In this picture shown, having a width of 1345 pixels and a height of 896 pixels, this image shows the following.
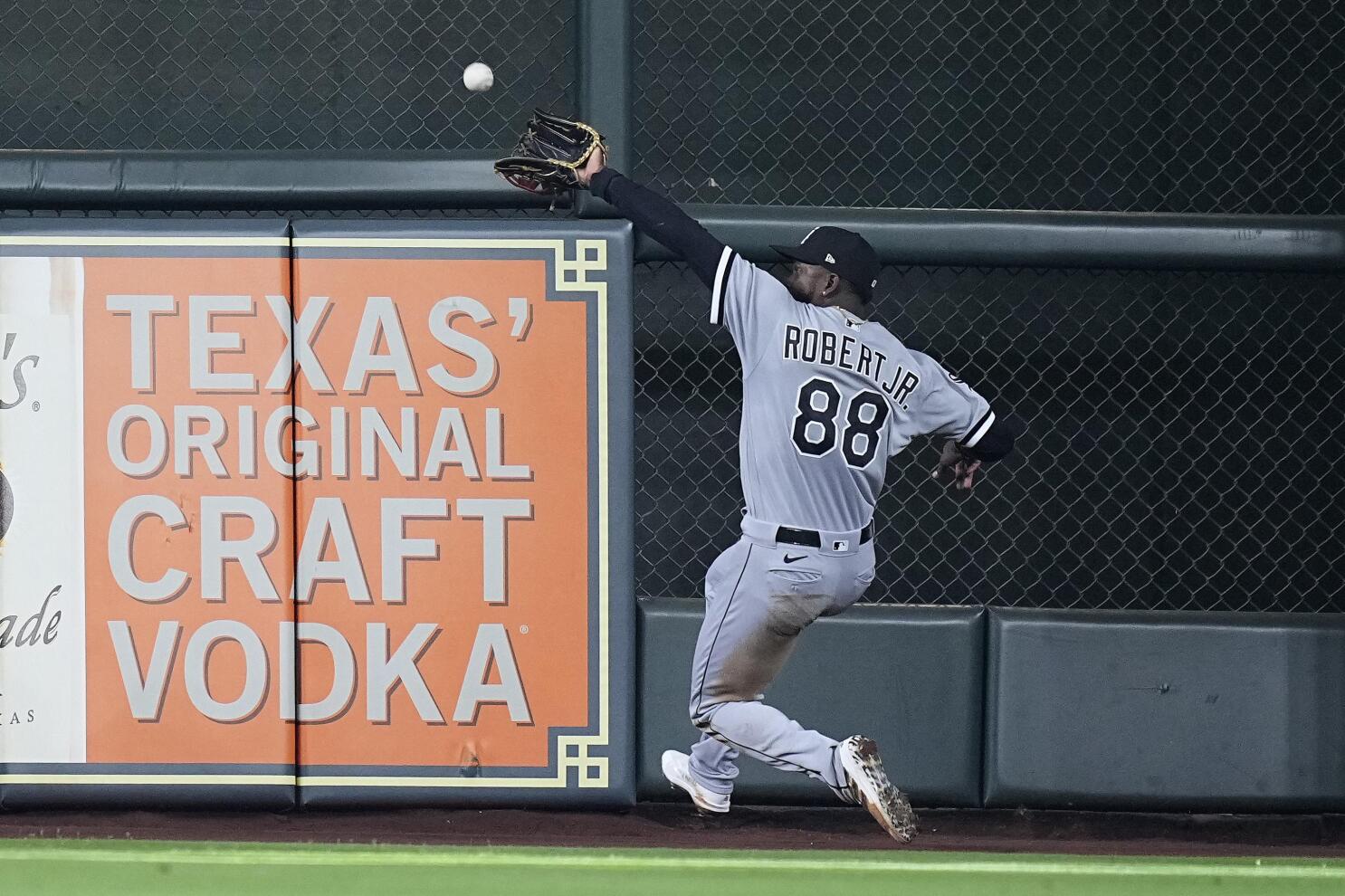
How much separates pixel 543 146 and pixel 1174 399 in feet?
10.0

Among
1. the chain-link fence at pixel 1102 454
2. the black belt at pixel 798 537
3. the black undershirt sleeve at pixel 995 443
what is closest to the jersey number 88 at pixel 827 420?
the black belt at pixel 798 537

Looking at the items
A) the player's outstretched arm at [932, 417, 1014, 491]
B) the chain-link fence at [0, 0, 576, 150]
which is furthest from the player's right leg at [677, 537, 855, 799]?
the chain-link fence at [0, 0, 576, 150]

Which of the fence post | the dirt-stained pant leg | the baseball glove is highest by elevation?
the fence post

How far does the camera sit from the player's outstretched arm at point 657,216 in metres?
3.50

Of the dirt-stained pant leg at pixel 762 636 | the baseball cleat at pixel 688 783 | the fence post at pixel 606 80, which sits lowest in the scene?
the baseball cleat at pixel 688 783

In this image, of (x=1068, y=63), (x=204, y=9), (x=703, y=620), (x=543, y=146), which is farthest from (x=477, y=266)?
(x=1068, y=63)

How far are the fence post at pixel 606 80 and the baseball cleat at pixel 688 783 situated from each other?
1.74 m

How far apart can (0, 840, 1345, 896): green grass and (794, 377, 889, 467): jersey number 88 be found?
118 cm

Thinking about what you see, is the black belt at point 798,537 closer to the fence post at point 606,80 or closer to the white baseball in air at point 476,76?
the fence post at point 606,80

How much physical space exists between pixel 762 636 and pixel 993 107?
274cm

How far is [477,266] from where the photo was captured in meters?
3.73

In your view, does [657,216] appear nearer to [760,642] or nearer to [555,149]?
[555,149]

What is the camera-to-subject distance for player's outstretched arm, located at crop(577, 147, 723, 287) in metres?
3.50

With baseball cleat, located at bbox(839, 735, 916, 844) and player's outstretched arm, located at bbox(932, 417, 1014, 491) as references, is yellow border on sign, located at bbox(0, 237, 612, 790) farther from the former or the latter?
player's outstretched arm, located at bbox(932, 417, 1014, 491)
